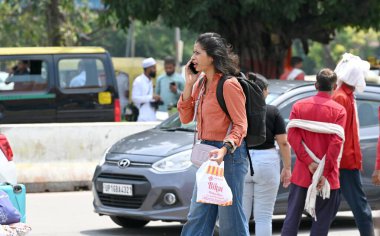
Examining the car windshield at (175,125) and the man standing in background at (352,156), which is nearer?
the man standing in background at (352,156)

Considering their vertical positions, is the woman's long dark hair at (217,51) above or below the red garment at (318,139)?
above

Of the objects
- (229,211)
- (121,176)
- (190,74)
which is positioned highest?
(190,74)

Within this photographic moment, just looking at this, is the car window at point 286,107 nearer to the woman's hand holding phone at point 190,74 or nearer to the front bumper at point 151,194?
the front bumper at point 151,194

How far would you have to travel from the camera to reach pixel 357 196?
8.59 m

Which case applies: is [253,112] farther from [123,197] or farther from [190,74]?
[123,197]

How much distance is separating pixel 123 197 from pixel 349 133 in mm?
2542

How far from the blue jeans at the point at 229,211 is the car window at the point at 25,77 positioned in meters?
9.37

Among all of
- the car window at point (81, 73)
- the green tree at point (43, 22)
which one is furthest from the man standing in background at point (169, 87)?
the green tree at point (43, 22)

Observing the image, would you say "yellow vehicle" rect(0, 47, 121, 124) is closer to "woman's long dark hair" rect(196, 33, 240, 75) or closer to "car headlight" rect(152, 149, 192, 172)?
"car headlight" rect(152, 149, 192, 172)

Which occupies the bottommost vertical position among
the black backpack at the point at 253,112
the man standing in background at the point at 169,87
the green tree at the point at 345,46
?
the green tree at the point at 345,46

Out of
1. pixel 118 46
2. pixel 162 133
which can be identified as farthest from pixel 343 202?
pixel 118 46

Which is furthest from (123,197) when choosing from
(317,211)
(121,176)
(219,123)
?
(219,123)

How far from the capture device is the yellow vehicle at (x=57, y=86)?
1591 centimetres

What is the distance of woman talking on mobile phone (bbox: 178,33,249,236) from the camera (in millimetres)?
6949
